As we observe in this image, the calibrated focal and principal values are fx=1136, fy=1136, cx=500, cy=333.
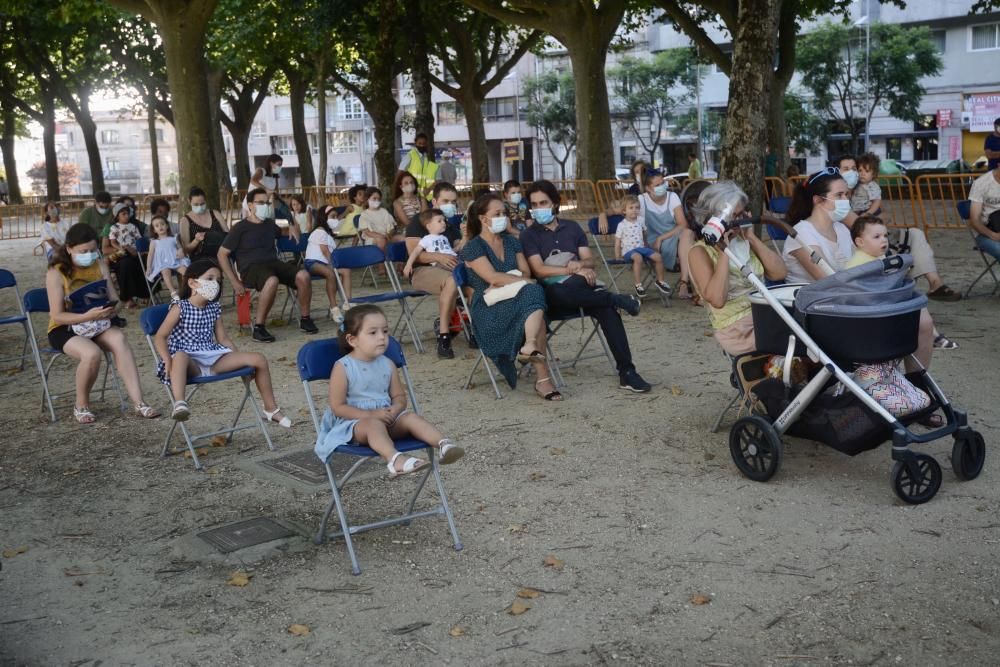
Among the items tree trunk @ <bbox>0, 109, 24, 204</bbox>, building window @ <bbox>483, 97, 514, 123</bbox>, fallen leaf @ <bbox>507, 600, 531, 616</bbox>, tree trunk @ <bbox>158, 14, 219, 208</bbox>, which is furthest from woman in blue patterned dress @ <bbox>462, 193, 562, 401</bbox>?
building window @ <bbox>483, 97, 514, 123</bbox>

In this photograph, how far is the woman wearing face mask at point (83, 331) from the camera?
8.12m

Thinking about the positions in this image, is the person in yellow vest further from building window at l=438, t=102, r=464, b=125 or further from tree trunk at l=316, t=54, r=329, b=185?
building window at l=438, t=102, r=464, b=125

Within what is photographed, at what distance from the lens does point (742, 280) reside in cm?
680

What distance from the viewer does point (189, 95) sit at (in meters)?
17.8

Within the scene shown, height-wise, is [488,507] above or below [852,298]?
below

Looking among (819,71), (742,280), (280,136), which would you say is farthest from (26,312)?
(280,136)

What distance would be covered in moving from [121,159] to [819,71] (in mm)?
88410

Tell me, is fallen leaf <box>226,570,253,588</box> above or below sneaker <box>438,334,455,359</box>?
below

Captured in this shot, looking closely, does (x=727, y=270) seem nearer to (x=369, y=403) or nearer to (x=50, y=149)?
(x=369, y=403)

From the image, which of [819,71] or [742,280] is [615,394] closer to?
[742,280]

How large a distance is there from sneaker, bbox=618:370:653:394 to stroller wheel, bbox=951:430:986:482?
271 cm

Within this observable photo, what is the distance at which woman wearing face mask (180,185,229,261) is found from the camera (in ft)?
43.5

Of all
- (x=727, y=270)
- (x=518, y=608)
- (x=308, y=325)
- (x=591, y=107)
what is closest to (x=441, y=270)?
(x=308, y=325)

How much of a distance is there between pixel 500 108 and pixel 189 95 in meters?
59.6
